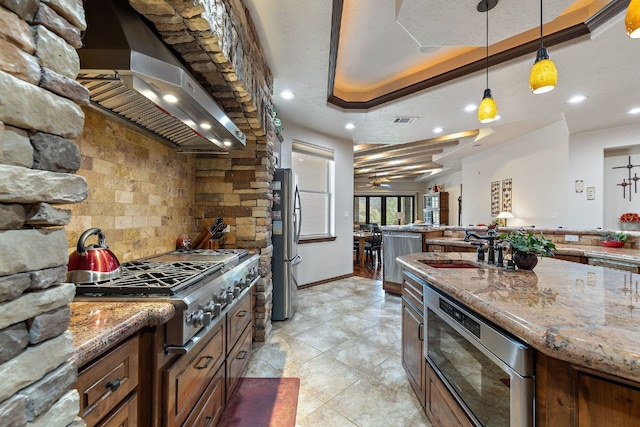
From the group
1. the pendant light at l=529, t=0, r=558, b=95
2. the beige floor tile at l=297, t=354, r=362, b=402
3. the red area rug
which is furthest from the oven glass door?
the pendant light at l=529, t=0, r=558, b=95

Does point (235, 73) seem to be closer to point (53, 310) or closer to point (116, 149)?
point (116, 149)

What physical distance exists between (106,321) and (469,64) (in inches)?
144

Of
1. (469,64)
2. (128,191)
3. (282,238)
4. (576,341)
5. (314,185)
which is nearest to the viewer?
(576,341)

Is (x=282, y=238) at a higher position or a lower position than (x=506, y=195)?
lower

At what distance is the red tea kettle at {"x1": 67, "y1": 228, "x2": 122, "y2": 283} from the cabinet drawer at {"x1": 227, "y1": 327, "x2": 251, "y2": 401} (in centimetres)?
88

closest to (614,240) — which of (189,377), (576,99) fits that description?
(576,99)

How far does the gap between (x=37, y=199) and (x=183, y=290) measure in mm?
747

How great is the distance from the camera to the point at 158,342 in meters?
1.04

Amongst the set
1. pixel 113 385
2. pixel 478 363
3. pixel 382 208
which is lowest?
pixel 478 363

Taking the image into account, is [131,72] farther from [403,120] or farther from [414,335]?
[403,120]

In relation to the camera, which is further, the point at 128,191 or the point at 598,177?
the point at 598,177

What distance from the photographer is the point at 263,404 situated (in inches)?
74.7

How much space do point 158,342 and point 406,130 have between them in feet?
16.0

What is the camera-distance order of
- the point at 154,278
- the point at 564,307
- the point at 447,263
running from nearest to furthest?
the point at 564,307, the point at 154,278, the point at 447,263
